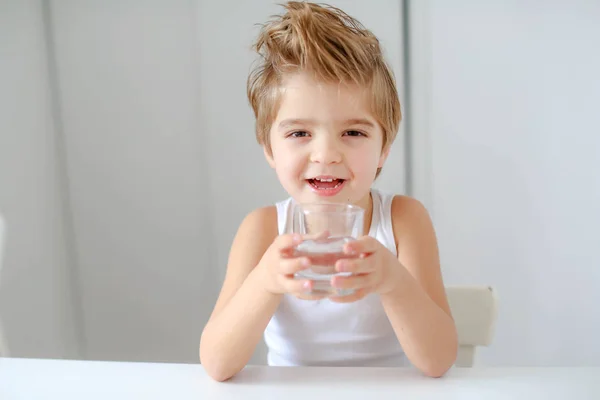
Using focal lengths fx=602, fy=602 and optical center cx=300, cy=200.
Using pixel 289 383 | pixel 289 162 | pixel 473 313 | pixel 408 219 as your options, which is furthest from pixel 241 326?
pixel 473 313

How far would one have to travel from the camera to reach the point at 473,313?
106 centimetres

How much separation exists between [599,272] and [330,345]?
108 centimetres

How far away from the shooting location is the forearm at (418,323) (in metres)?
0.73

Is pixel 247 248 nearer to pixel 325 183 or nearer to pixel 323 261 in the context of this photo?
pixel 325 183

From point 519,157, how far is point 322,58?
1.02 m

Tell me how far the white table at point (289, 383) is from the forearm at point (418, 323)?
3 centimetres

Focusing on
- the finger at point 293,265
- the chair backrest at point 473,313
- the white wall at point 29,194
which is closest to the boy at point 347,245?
the finger at point 293,265

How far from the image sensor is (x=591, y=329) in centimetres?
174

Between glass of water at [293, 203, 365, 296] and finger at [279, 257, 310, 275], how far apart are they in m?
0.02

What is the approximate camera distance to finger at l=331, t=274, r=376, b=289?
62 cm

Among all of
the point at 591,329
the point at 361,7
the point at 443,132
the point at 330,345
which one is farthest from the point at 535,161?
the point at 330,345

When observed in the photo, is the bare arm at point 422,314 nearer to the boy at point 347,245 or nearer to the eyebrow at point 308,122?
the boy at point 347,245

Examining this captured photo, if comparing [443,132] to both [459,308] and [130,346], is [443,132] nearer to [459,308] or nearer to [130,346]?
[459,308]

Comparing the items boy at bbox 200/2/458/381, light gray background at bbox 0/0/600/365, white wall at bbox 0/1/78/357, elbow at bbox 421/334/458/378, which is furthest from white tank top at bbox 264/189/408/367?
white wall at bbox 0/1/78/357
